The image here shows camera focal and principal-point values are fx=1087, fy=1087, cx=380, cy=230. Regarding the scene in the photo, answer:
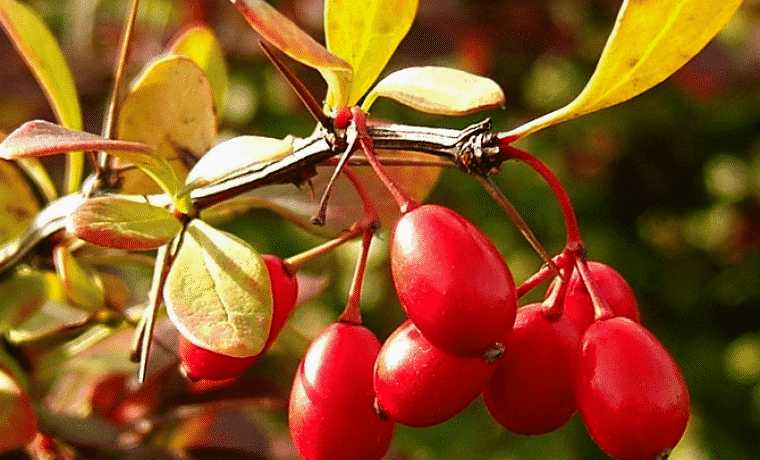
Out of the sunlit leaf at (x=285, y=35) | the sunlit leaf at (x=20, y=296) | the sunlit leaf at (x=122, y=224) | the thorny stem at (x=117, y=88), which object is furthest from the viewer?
the sunlit leaf at (x=20, y=296)

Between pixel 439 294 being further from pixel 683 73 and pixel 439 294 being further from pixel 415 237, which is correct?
pixel 683 73

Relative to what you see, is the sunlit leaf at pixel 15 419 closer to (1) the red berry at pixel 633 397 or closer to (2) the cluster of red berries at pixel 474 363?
(2) the cluster of red berries at pixel 474 363

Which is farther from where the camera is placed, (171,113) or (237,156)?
(171,113)

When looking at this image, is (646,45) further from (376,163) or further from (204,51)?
(204,51)

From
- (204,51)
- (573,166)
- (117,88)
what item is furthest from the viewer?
(573,166)

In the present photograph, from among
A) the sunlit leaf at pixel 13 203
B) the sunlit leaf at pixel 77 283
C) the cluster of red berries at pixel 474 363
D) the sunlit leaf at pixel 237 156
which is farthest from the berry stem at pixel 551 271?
the sunlit leaf at pixel 13 203

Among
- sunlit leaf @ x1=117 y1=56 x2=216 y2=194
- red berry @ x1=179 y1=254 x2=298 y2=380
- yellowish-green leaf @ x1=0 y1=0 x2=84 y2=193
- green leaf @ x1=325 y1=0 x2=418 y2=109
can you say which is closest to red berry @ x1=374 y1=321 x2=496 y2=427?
red berry @ x1=179 y1=254 x2=298 y2=380

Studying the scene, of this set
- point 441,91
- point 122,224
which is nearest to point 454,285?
point 441,91
